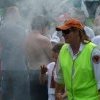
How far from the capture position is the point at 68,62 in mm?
5098

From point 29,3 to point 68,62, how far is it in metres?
3.38

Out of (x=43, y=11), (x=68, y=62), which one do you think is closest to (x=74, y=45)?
(x=68, y=62)

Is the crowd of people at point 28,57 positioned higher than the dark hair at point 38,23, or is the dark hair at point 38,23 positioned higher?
the dark hair at point 38,23

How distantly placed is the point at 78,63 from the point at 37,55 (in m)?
2.42

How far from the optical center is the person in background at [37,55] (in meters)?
7.36

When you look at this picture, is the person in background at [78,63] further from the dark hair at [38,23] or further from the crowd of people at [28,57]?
the dark hair at [38,23]

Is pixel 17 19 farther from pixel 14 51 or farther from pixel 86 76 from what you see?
pixel 86 76

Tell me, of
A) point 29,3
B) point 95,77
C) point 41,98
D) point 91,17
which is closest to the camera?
point 95,77

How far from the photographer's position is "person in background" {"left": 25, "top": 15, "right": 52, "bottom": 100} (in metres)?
7.36

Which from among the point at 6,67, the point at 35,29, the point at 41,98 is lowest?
the point at 41,98

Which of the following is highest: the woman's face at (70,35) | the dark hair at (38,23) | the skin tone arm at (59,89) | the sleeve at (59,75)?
the dark hair at (38,23)

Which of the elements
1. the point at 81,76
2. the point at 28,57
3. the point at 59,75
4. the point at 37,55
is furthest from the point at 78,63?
the point at 28,57

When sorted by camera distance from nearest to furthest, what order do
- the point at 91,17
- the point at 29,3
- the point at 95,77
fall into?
1. the point at 95,77
2. the point at 29,3
3. the point at 91,17

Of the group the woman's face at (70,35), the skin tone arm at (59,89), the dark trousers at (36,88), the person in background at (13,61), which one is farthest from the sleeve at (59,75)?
the person in background at (13,61)
